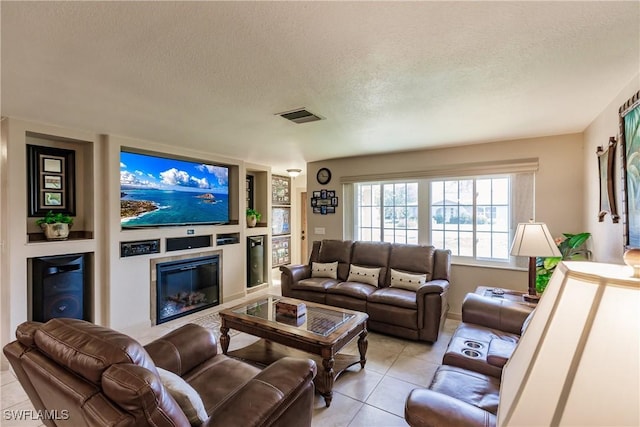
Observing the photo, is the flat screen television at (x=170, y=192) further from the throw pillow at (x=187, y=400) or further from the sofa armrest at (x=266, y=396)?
the sofa armrest at (x=266, y=396)

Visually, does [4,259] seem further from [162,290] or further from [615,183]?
[615,183]

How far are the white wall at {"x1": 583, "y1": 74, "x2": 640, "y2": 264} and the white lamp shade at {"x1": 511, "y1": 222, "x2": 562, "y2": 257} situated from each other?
0.35 meters

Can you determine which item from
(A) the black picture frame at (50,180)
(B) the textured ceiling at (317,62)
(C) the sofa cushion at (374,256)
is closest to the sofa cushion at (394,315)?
(C) the sofa cushion at (374,256)

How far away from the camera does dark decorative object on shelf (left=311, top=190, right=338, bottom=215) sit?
15.8ft

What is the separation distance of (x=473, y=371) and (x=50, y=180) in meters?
4.18

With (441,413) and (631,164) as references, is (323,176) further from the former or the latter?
(441,413)

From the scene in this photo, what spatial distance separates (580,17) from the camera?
50.4 inches

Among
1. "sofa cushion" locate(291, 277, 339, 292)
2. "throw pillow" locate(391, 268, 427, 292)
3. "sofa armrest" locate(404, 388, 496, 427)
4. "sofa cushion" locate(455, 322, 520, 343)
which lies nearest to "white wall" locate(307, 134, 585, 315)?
"throw pillow" locate(391, 268, 427, 292)

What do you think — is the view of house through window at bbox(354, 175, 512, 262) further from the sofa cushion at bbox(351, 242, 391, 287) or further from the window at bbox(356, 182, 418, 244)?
the sofa cushion at bbox(351, 242, 391, 287)

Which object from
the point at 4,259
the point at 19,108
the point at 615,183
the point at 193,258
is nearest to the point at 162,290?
the point at 193,258

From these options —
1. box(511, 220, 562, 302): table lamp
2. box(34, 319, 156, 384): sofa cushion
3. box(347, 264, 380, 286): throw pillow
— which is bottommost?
box(347, 264, 380, 286): throw pillow

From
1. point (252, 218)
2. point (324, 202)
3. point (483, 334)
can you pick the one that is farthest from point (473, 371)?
point (252, 218)

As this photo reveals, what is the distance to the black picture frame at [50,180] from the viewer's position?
293 centimetres

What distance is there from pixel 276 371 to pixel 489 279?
3134mm
